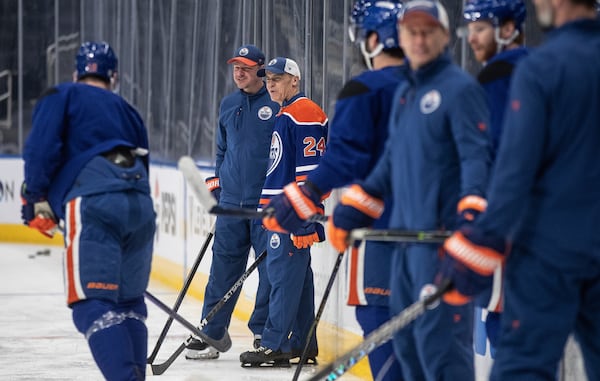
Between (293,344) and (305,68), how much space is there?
157 centimetres

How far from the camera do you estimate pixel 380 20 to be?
3445 millimetres

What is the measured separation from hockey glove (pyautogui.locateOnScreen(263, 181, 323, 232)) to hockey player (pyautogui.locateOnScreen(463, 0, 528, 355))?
1.74 ft

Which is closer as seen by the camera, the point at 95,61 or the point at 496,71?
the point at 496,71

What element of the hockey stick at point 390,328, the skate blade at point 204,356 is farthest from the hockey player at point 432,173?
the skate blade at point 204,356

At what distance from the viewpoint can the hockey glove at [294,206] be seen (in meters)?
3.42

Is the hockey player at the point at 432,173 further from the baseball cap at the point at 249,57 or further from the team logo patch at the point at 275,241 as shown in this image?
the baseball cap at the point at 249,57

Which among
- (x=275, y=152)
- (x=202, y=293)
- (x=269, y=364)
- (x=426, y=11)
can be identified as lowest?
(x=202, y=293)

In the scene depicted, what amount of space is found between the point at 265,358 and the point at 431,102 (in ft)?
9.05

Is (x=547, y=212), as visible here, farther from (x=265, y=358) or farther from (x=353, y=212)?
(x=265, y=358)

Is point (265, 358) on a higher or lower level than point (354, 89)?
lower

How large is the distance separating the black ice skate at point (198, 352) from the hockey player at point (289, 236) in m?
0.27

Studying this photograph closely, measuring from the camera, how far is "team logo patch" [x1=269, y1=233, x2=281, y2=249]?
17.8 ft

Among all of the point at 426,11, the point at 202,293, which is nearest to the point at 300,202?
A: the point at 426,11

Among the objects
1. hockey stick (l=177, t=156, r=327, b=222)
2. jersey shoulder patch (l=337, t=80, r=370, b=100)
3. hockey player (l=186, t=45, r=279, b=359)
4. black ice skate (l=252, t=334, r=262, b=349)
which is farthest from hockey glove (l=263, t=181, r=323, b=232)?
black ice skate (l=252, t=334, r=262, b=349)
